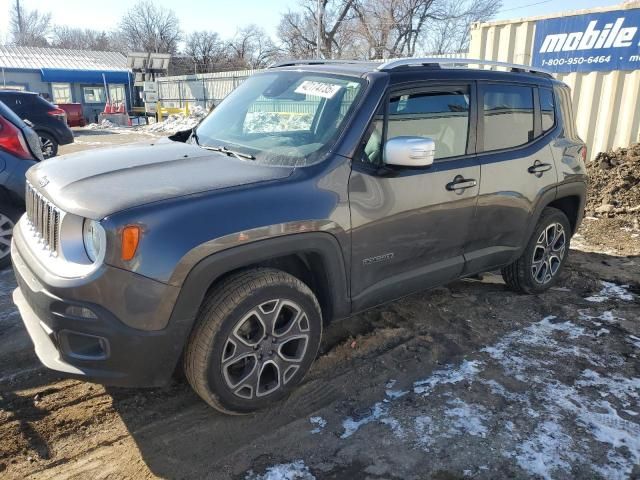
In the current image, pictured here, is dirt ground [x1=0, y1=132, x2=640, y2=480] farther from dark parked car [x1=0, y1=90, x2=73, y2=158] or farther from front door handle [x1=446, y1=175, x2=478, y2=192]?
dark parked car [x1=0, y1=90, x2=73, y2=158]

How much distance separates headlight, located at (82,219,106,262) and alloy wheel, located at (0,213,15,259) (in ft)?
9.83

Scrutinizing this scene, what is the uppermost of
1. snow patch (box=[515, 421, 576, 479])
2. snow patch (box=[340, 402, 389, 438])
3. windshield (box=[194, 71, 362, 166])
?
windshield (box=[194, 71, 362, 166])

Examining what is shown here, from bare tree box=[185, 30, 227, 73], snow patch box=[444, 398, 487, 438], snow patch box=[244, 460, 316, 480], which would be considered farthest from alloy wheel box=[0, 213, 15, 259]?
bare tree box=[185, 30, 227, 73]

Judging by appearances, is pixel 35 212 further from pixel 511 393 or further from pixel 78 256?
pixel 511 393

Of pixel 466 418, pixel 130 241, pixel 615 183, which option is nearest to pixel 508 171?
pixel 466 418

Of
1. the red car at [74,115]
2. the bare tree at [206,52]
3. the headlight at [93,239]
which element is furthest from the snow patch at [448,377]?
the bare tree at [206,52]

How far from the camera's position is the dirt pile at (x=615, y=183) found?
25.2ft

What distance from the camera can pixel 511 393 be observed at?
3.21m

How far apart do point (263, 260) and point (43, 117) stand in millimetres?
12039

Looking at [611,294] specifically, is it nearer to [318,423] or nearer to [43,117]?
[318,423]

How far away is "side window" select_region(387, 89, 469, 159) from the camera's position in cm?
337

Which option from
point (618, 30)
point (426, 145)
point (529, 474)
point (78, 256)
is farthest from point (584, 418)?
point (618, 30)

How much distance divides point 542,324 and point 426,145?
2.07 meters

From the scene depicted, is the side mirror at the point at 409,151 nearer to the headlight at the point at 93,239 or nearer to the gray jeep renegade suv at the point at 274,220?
the gray jeep renegade suv at the point at 274,220
